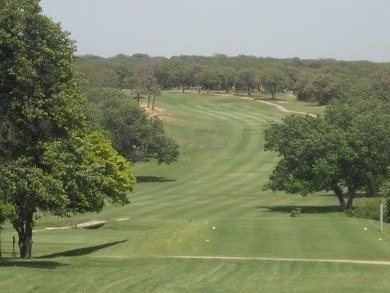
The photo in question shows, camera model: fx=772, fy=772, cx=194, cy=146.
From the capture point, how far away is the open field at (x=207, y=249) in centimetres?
2217

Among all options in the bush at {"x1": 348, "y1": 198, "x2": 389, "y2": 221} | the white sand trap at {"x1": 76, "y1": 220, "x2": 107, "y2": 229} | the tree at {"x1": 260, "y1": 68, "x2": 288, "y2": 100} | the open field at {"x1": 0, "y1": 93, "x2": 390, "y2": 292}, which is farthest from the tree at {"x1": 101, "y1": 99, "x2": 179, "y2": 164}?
the tree at {"x1": 260, "y1": 68, "x2": 288, "y2": 100}

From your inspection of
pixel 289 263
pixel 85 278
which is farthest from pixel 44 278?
pixel 289 263

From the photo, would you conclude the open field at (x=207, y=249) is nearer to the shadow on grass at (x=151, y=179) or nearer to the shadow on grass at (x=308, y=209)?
the shadow on grass at (x=308, y=209)

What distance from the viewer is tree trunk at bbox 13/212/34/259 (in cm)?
3216

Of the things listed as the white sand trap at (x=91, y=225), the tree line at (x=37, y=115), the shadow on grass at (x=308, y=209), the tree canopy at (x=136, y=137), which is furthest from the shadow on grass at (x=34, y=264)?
the tree canopy at (x=136, y=137)

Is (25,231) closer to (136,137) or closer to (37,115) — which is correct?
(37,115)

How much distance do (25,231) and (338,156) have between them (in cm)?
3227

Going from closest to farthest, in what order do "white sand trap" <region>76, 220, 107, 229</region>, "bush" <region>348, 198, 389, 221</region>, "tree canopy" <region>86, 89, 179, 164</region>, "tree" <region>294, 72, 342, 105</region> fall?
1. "bush" <region>348, 198, 389, 221</region>
2. "white sand trap" <region>76, 220, 107, 229</region>
3. "tree canopy" <region>86, 89, 179, 164</region>
4. "tree" <region>294, 72, 342, 105</region>

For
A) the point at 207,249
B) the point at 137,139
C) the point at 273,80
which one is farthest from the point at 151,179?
the point at 273,80

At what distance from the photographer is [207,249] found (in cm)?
3394

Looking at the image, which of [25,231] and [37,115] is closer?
[37,115]

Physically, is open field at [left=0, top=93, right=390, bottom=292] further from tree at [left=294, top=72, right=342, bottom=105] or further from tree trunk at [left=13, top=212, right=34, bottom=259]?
tree at [left=294, top=72, right=342, bottom=105]

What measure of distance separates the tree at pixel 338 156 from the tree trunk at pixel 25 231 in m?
30.6

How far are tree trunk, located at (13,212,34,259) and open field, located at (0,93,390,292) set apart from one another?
894mm
